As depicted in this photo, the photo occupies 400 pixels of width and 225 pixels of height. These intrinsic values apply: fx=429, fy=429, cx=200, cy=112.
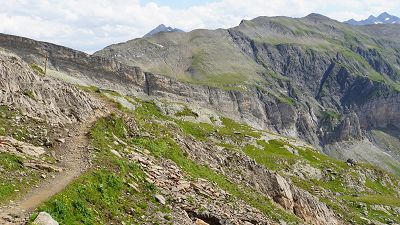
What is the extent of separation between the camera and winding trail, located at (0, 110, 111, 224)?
24372 millimetres

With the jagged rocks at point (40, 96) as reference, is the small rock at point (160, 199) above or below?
below

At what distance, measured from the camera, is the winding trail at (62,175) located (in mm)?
24372

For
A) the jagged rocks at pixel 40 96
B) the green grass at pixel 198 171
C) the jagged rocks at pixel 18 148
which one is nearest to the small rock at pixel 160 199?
the green grass at pixel 198 171

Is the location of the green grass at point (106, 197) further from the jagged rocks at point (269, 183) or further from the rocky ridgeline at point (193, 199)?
the jagged rocks at point (269, 183)

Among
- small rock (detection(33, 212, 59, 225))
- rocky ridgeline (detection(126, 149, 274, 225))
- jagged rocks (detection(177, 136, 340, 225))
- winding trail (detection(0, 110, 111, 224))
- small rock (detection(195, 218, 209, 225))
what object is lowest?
jagged rocks (detection(177, 136, 340, 225))

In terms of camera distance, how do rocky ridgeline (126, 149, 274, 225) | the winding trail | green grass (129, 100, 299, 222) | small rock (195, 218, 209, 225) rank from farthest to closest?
green grass (129, 100, 299, 222), rocky ridgeline (126, 149, 274, 225), small rock (195, 218, 209, 225), the winding trail

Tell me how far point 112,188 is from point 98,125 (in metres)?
12.5

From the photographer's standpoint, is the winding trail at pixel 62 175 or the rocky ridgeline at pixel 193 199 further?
the rocky ridgeline at pixel 193 199

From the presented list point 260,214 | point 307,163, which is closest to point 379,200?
point 307,163

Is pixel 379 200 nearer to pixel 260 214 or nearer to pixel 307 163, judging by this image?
pixel 307 163

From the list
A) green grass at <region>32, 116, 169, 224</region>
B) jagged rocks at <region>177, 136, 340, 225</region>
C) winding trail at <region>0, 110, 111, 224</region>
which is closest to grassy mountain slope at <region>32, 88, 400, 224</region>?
green grass at <region>32, 116, 169, 224</region>

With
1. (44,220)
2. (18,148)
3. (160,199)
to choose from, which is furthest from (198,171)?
(44,220)

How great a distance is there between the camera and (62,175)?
30844 millimetres

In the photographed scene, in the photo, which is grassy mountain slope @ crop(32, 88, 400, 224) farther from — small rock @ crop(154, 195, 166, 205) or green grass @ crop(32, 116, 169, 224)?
small rock @ crop(154, 195, 166, 205)
